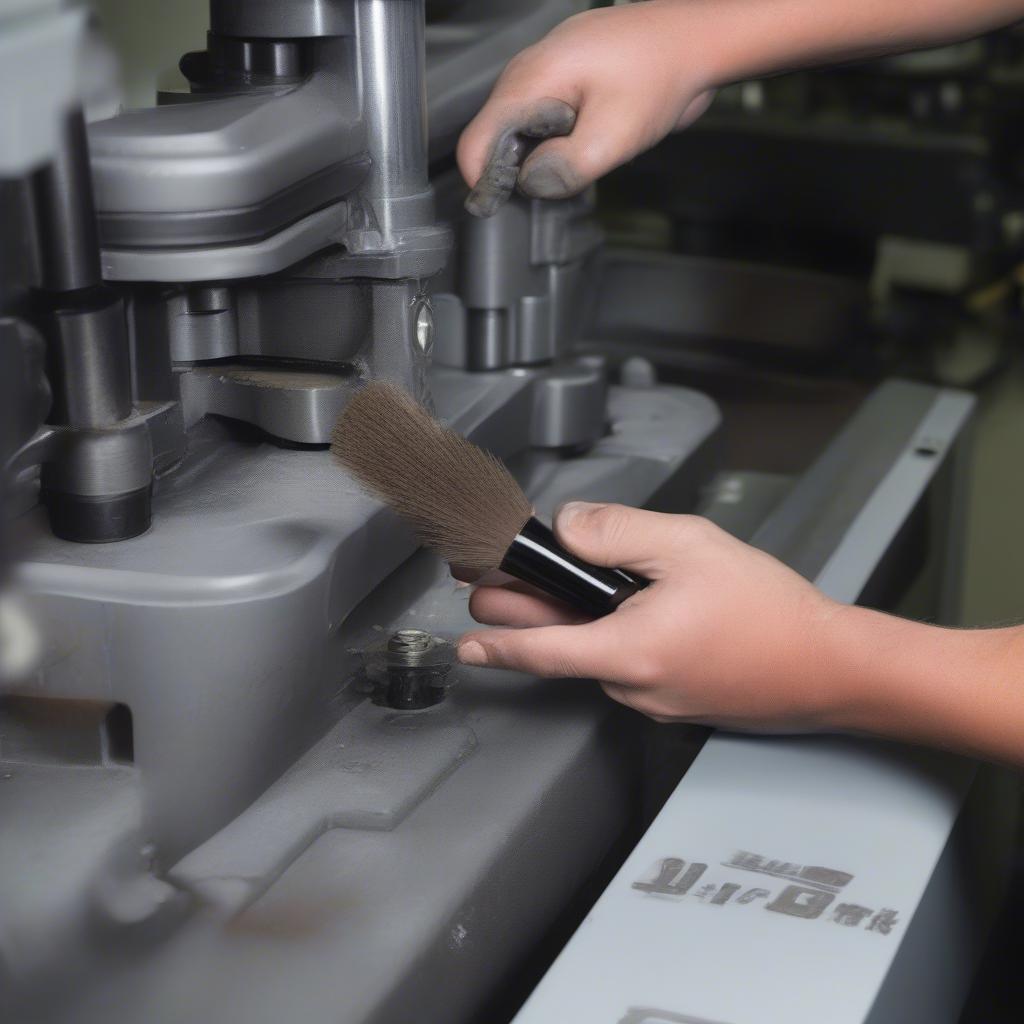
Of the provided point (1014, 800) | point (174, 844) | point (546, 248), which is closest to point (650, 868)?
point (174, 844)

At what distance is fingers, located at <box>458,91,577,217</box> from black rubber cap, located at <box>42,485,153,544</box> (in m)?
0.26

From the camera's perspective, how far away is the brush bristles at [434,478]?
0.68 m

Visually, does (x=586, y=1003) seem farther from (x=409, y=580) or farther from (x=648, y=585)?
(x=409, y=580)

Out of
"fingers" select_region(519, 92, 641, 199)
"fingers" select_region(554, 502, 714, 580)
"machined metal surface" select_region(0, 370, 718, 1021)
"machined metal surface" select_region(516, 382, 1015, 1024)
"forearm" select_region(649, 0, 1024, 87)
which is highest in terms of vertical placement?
"forearm" select_region(649, 0, 1024, 87)

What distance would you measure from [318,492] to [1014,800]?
46 cm

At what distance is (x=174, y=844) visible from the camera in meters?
0.64

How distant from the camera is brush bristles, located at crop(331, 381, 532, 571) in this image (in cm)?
68

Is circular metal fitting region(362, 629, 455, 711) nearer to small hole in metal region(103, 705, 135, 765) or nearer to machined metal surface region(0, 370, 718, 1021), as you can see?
machined metal surface region(0, 370, 718, 1021)

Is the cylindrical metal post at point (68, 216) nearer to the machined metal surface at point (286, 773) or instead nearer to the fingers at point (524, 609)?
the machined metal surface at point (286, 773)

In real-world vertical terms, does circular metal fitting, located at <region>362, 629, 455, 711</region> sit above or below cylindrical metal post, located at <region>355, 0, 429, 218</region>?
below

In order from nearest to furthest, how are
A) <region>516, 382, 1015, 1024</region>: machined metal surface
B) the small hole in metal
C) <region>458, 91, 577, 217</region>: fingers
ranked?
1. <region>516, 382, 1015, 1024</region>: machined metal surface
2. the small hole in metal
3. <region>458, 91, 577, 217</region>: fingers

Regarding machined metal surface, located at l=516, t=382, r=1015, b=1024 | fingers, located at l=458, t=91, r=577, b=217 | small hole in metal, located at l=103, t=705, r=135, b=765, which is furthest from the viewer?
fingers, located at l=458, t=91, r=577, b=217

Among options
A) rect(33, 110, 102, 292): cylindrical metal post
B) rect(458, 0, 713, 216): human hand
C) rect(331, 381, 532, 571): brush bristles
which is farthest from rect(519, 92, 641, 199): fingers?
rect(33, 110, 102, 292): cylindrical metal post

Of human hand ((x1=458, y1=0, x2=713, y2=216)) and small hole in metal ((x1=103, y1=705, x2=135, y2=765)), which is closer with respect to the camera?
small hole in metal ((x1=103, y1=705, x2=135, y2=765))
